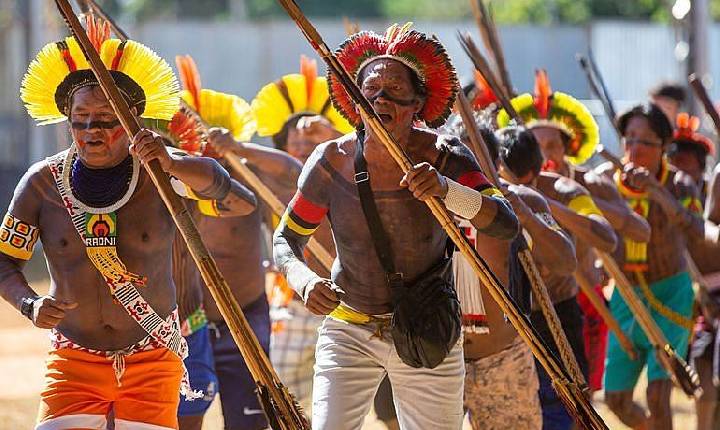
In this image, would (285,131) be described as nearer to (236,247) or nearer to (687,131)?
(236,247)

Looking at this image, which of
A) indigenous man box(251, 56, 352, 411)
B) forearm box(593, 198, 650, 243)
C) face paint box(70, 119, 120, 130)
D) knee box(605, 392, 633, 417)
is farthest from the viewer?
knee box(605, 392, 633, 417)

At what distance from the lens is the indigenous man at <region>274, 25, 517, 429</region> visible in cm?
575

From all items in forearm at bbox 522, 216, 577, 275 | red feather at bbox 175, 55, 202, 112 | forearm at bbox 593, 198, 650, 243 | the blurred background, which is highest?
the blurred background

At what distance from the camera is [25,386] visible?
12961 millimetres

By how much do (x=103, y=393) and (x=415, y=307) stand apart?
4.16 ft

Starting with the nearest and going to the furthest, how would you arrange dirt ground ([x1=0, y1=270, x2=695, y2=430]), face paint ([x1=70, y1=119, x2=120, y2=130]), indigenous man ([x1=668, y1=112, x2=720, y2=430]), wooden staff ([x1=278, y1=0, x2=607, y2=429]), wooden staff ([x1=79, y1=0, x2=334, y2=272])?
wooden staff ([x1=278, y1=0, x2=607, y2=429]) < face paint ([x1=70, y1=119, x2=120, y2=130]) < wooden staff ([x1=79, y1=0, x2=334, y2=272]) < indigenous man ([x1=668, y1=112, x2=720, y2=430]) < dirt ground ([x1=0, y1=270, x2=695, y2=430])

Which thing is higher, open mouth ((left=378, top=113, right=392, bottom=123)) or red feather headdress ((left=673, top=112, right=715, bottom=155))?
red feather headdress ((left=673, top=112, right=715, bottom=155))

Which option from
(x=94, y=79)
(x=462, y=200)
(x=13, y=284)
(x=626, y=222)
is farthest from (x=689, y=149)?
(x=13, y=284)

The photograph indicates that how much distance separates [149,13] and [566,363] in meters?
42.4

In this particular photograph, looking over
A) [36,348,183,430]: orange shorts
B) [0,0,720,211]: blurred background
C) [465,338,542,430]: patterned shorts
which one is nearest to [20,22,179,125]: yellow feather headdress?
[36,348,183,430]: orange shorts

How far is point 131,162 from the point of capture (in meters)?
5.90

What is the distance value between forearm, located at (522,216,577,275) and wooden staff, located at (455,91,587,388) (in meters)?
0.09

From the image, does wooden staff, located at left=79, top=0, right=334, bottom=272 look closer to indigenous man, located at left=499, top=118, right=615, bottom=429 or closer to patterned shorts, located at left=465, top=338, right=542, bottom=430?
indigenous man, located at left=499, top=118, right=615, bottom=429

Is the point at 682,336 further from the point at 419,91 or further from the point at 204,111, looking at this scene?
the point at 419,91
